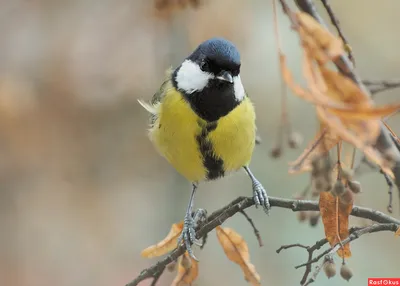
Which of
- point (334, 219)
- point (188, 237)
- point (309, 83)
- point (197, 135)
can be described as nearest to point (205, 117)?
point (197, 135)

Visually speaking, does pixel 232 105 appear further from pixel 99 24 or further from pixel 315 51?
pixel 99 24

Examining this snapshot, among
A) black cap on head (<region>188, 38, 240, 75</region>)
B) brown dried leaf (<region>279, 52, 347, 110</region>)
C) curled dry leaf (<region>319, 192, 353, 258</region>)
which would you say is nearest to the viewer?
brown dried leaf (<region>279, 52, 347, 110</region>)

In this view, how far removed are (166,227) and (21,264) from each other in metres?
0.40

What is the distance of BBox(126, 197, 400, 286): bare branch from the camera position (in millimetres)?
517

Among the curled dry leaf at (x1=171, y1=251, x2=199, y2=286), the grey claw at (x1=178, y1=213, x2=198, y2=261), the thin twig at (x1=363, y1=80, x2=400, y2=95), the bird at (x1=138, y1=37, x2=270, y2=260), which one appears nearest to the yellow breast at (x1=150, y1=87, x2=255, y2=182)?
the bird at (x1=138, y1=37, x2=270, y2=260)

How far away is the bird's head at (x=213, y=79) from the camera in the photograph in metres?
0.70

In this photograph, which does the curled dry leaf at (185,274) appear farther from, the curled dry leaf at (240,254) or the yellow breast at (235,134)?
the yellow breast at (235,134)

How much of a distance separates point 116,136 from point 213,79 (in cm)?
73

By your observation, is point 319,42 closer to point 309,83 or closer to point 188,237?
point 309,83

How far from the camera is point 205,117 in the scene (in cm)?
76

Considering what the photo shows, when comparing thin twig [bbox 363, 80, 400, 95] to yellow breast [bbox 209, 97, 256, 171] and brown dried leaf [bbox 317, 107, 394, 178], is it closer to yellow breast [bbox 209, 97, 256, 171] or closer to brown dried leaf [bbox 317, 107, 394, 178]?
brown dried leaf [bbox 317, 107, 394, 178]

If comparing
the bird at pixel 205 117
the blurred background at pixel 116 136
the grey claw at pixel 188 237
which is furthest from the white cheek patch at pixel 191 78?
the blurred background at pixel 116 136

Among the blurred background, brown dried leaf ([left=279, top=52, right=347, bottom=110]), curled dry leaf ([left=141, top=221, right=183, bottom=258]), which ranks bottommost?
brown dried leaf ([left=279, top=52, right=347, bottom=110])

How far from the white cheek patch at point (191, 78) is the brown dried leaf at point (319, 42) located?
39 cm
